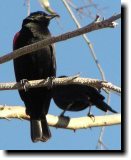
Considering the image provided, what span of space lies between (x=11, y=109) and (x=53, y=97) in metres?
1.76

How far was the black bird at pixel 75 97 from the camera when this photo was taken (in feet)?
17.5

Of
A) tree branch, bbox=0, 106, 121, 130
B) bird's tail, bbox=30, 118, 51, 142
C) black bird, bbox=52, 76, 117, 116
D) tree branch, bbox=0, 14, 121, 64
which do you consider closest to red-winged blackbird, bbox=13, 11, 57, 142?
bird's tail, bbox=30, 118, 51, 142

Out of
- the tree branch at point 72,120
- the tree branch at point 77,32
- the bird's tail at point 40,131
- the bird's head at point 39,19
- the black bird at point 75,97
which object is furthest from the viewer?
the black bird at point 75,97

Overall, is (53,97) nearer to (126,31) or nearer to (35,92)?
(35,92)

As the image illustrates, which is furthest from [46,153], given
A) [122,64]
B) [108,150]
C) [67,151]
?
[122,64]

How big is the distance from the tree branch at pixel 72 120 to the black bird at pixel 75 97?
1244 mm

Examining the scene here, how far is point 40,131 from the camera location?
4602 mm

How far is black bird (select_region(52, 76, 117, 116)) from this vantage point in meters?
5.34

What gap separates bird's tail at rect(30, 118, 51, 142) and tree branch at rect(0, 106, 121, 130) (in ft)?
1.43

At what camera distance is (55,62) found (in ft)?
16.0

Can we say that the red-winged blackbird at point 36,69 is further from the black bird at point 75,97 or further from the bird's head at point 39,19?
the black bird at point 75,97

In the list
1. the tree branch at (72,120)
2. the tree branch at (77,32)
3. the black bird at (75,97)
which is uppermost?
the black bird at (75,97)

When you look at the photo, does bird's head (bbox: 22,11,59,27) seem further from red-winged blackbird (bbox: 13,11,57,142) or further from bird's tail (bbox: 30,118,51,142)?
bird's tail (bbox: 30,118,51,142)

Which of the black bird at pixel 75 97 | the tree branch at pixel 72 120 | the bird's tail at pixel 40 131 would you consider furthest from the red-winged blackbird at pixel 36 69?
the tree branch at pixel 72 120
